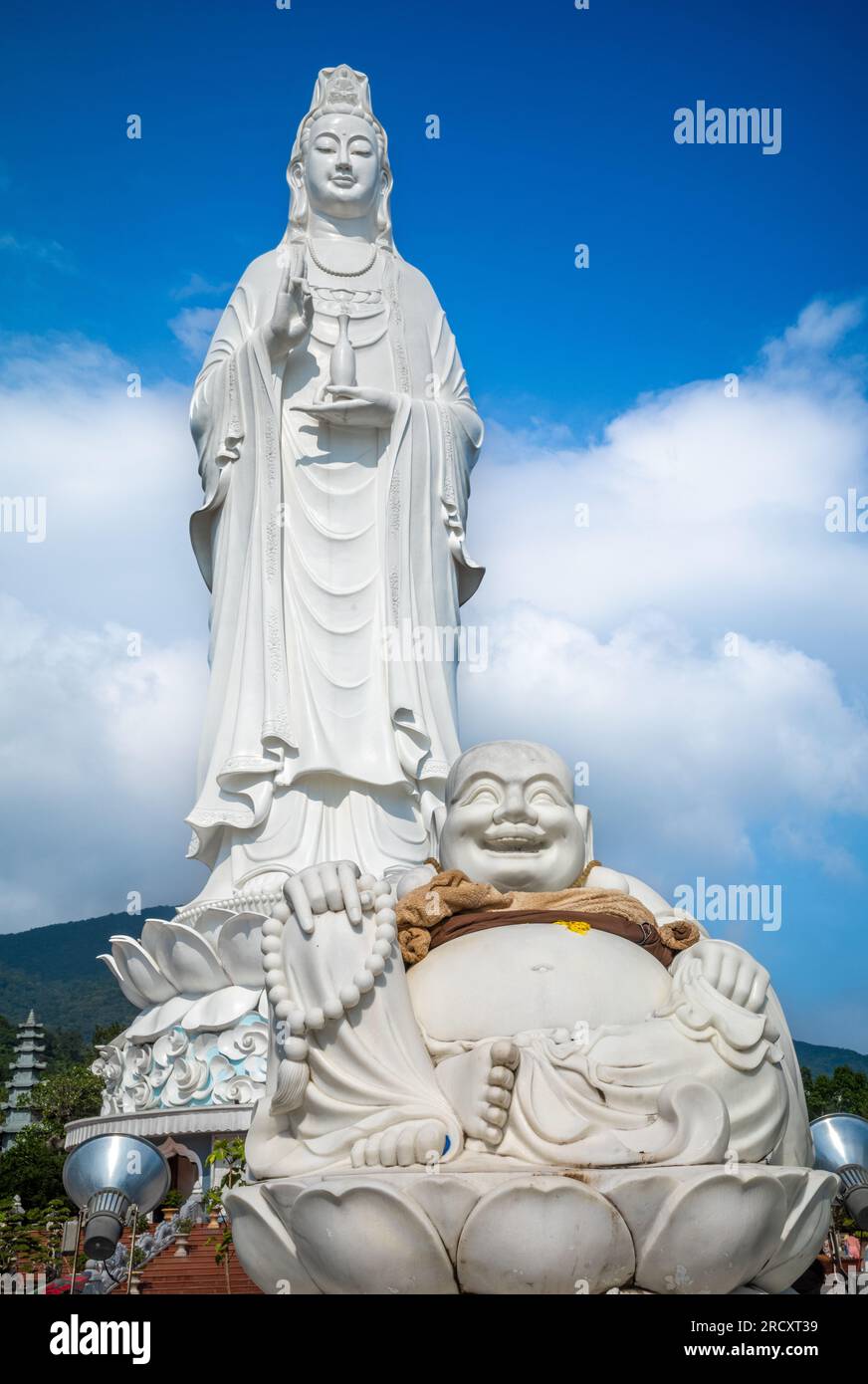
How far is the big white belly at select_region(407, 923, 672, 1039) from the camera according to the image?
341 centimetres

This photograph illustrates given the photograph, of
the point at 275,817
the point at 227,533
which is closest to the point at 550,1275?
the point at 275,817

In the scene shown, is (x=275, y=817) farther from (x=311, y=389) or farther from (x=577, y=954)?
(x=577, y=954)

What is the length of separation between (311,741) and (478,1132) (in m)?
5.60

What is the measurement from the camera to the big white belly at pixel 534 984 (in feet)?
11.2

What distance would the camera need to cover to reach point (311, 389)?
9289mm

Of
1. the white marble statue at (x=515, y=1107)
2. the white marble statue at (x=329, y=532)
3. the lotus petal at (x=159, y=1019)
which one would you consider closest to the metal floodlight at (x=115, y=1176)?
the lotus petal at (x=159, y=1019)

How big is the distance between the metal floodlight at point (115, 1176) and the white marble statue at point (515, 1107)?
3.17 m

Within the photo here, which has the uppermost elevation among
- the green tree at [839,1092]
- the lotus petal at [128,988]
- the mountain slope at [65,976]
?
the mountain slope at [65,976]

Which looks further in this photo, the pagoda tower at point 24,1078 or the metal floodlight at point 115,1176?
the pagoda tower at point 24,1078

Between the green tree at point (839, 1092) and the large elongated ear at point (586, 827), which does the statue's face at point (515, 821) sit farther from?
the green tree at point (839, 1092)

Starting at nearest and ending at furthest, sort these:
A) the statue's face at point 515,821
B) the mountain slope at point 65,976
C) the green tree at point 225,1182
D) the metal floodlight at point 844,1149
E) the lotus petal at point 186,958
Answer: the statue's face at point 515,821
the green tree at point 225,1182
the metal floodlight at point 844,1149
the lotus petal at point 186,958
the mountain slope at point 65,976

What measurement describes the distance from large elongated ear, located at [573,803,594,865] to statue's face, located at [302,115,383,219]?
267 inches

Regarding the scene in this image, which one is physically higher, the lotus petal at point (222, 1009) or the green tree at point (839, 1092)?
the green tree at point (839, 1092)

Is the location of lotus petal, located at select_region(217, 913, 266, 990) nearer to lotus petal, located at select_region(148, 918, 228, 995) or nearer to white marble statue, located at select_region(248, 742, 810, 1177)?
lotus petal, located at select_region(148, 918, 228, 995)
